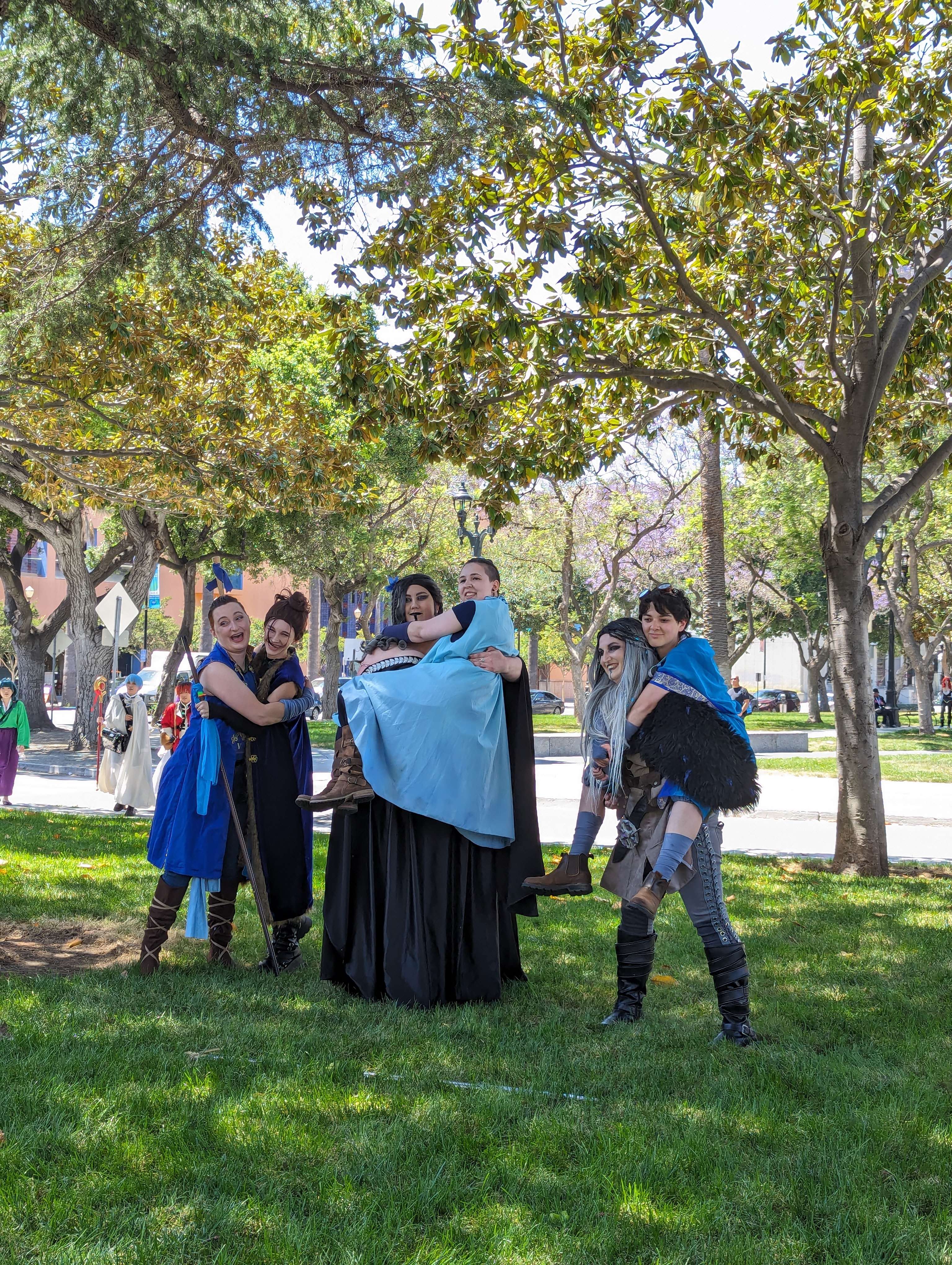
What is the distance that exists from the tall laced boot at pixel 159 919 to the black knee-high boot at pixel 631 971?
7.44ft

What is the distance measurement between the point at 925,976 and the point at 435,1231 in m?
3.98

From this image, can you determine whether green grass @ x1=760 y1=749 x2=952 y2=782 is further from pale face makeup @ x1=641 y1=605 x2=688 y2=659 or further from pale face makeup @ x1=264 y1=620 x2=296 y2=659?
pale face makeup @ x1=641 y1=605 x2=688 y2=659

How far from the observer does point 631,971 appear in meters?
4.98

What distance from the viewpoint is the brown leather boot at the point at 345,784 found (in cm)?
Answer: 520

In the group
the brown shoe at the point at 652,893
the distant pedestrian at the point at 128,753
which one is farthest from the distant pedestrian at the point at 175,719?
the brown shoe at the point at 652,893

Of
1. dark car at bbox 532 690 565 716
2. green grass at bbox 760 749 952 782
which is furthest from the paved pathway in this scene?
dark car at bbox 532 690 565 716

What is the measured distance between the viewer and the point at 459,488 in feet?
73.2

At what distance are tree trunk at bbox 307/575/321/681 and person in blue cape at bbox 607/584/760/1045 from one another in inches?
2479

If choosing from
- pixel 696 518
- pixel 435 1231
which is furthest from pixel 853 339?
pixel 696 518

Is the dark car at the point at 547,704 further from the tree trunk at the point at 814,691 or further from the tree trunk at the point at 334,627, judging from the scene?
the tree trunk at the point at 334,627

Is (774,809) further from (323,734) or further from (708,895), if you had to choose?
(323,734)

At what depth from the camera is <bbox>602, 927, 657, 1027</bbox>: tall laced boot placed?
493cm

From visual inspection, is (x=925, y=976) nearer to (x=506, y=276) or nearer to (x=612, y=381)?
(x=506, y=276)

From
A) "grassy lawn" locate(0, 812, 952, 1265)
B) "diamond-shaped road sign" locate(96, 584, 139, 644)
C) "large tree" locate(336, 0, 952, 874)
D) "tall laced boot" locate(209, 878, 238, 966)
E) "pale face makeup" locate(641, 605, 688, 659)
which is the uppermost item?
"large tree" locate(336, 0, 952, 874)
